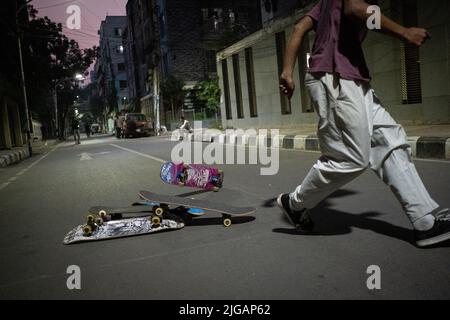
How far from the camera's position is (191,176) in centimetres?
485

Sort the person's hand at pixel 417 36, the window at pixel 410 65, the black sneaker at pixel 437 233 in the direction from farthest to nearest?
the window at pixel 410 65, the black sneaker at pixel 437 233, the person's hand at pixel 417 36

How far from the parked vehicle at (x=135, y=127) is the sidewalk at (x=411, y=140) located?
11665 mm

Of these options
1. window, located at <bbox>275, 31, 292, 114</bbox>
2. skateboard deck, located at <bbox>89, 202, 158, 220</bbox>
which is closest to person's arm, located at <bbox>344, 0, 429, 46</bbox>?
skateboard deck, located at <bbox>89, 202, 158, 220</bbox>

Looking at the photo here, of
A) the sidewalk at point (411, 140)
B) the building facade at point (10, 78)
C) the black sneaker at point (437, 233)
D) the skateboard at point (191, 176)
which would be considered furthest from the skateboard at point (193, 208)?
the building facade at point (10, 78)

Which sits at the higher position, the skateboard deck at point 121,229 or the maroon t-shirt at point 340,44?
the maroon t-shirt at point 340,44

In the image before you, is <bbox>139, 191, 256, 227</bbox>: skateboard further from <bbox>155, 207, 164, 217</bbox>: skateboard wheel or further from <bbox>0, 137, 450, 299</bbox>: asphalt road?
<bbox>0, 137, 450, 299</bbox>: asphalt road

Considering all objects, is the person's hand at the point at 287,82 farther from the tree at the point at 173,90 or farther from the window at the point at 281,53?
the tree at the point at 173,90

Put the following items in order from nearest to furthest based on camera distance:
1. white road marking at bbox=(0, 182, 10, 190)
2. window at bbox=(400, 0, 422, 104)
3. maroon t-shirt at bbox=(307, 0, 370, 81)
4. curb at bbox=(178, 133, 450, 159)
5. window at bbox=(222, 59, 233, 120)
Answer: maroon t-shirt at bbox=(307, 0, 370, 81) → curb at bbox=(178, 133, 450, 159) → white road marking at bbox=(0, 182, 10, 190) → window at bbox=(400, 0, 422, 104) → window at bbox=(222, 59, 233, 120)

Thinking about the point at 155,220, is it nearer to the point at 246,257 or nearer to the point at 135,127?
the point at 246,257

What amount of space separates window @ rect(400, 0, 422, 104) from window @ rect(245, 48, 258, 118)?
976 centimetres

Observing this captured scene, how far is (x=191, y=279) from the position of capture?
94.3 inches

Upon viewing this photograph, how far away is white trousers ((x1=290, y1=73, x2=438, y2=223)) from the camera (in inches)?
102

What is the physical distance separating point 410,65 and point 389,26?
10.5m

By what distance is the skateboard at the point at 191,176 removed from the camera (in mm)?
4617
